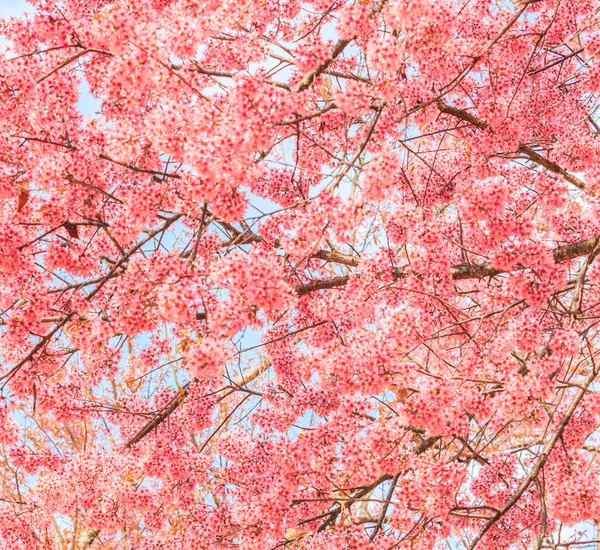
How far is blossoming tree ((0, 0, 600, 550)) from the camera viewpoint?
4.32 meters

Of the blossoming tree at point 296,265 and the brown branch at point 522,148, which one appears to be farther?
the brown branch at point 522,148

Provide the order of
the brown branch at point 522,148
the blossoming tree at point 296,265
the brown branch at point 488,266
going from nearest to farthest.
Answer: the blossoming tree at point 296,265 → the brown branch at point 488,266 → the brown branch at point 522,148

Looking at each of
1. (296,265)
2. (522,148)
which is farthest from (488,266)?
(296,265)

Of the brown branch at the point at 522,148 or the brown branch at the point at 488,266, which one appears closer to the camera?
the brown branch at the point at 488,266

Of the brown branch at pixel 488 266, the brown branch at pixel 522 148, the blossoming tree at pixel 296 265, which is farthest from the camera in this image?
the brown branch at pixel 522 148

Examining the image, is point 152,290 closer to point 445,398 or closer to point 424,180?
point 445,398

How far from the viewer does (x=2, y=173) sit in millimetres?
5145

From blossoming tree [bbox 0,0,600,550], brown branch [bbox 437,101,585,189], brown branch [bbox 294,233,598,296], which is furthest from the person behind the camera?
brown branch [bbox 437,101,585,189]

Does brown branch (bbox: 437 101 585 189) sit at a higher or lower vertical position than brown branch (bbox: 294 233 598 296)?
higher

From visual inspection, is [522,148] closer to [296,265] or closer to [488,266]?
[488,266]

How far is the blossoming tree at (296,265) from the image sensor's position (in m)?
4.32

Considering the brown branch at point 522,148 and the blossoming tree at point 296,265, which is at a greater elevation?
the brown branch at point 522,148

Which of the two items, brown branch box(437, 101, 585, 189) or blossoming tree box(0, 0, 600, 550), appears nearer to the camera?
blossoming tree box(0, 0, 600, 550)

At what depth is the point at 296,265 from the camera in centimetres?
384
